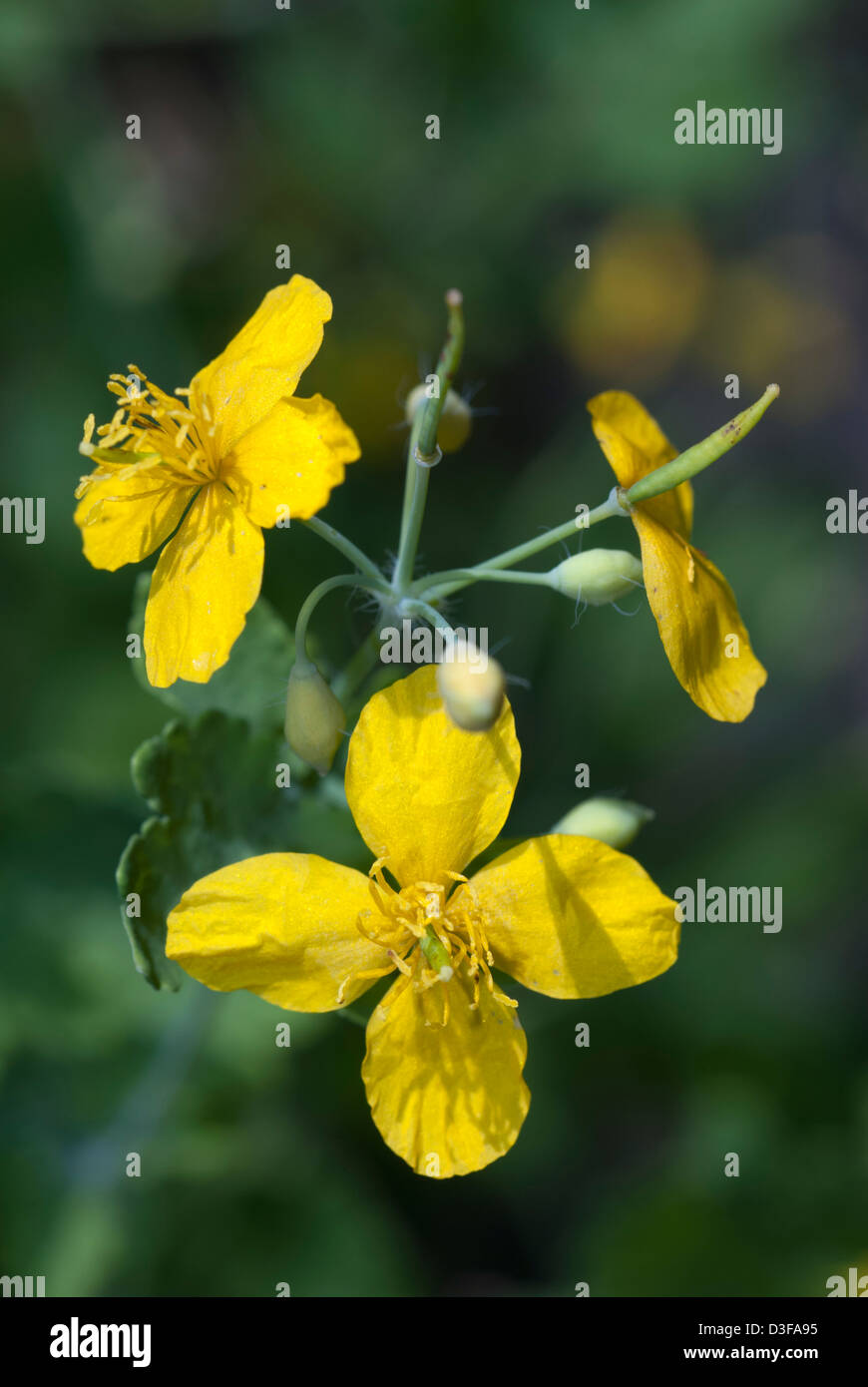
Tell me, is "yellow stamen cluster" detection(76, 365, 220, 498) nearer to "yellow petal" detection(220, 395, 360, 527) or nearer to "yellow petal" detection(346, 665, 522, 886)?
"yellow petal" detection(220, 395, 360, 527)

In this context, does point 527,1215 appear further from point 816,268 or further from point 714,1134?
point 816,268

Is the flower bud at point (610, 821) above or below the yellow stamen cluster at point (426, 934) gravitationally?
above

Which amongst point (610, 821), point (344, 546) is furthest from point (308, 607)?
point (610, 821)

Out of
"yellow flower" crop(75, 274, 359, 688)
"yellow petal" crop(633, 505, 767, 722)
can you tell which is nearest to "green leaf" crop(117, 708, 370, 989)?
"yellow flower" crop(75, 274, 359, 688)

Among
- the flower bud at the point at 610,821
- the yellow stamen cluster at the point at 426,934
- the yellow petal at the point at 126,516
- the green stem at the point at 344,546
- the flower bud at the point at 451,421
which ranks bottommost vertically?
the yellow stamen cluster at the point at 426,934

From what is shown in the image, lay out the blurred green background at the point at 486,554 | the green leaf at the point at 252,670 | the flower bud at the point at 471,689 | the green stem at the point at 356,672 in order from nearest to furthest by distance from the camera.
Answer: the flower bud at the point at 471,689
the green stem at the point at 356,672
the green leaf at the point at 252,670
the blurred green background at the point at 486,554

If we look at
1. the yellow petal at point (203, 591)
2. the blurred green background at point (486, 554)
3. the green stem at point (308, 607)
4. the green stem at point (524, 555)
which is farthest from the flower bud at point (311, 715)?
the blurred green background at point (486, 554)

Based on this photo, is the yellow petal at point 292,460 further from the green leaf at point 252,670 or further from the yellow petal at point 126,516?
the green leaf at point 252,670

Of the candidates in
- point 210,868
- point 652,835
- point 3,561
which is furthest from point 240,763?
point 652,835
